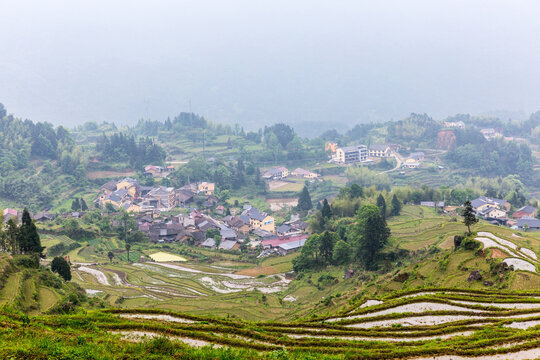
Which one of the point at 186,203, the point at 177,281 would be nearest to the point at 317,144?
the point at 186,203

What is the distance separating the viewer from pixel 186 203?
59438mm

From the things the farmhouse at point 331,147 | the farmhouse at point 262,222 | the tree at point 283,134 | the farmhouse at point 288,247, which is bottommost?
the farmhouse at point 288,247

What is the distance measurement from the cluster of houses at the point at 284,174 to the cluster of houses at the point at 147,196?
1479 cm

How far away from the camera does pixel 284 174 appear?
253 ft

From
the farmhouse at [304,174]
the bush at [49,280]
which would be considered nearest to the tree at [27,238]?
the bush at [49,280]

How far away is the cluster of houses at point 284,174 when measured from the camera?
75.9m

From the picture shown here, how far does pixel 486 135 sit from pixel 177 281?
8377 cm

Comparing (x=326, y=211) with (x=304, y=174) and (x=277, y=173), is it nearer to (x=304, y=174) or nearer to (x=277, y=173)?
(x=304, y=174)

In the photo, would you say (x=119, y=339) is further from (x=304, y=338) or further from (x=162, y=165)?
(x=162, y=165)

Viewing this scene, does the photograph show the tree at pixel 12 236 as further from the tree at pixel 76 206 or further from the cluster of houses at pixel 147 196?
the tree at pixel 76 206

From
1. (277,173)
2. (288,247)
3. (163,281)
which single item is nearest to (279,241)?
(288,247)

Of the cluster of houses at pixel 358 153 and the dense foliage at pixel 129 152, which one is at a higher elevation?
the dense foliage at pixel 129 152

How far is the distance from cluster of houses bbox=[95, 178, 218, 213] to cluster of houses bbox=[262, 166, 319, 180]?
14.8m

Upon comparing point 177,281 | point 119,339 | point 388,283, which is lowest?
point 177,281
